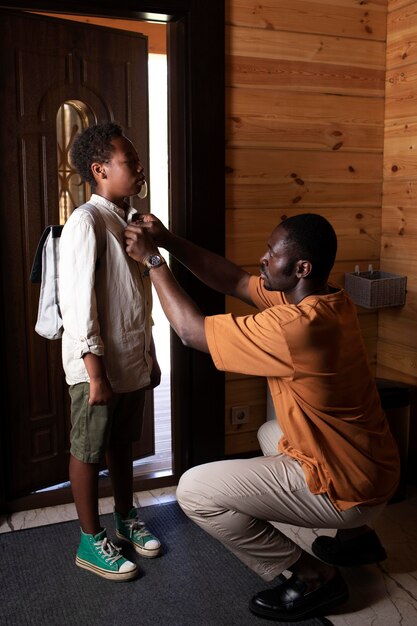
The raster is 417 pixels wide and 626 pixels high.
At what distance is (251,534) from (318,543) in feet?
1.74

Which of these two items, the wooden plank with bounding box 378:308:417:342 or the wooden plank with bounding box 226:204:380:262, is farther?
the wooden plank with bounding box 378:308:417:342

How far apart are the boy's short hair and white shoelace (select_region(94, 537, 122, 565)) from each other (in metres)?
1.25

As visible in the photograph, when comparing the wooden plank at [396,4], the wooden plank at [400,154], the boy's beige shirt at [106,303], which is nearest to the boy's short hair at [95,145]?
the boy's beige shirt at [106,303]

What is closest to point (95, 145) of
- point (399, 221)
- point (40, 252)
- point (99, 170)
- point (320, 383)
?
point (99, 170)

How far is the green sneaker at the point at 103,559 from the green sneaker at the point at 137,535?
0.37ft

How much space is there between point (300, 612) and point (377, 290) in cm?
137

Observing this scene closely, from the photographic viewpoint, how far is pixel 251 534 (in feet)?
6.24

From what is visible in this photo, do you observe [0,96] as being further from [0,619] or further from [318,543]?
[318,543]

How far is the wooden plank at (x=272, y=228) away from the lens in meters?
2.75

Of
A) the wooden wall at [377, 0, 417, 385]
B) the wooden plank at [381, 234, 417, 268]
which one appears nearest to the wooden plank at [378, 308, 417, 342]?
the wooden wall at [377, 0, 417, 385]

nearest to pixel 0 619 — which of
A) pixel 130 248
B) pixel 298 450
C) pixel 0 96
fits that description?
pixel 298 450

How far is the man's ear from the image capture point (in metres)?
1.82

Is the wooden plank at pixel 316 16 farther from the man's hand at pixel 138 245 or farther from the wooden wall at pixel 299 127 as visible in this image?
the man's hand at pixel 138 245

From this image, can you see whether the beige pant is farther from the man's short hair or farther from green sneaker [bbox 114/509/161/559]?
the man's short hair
